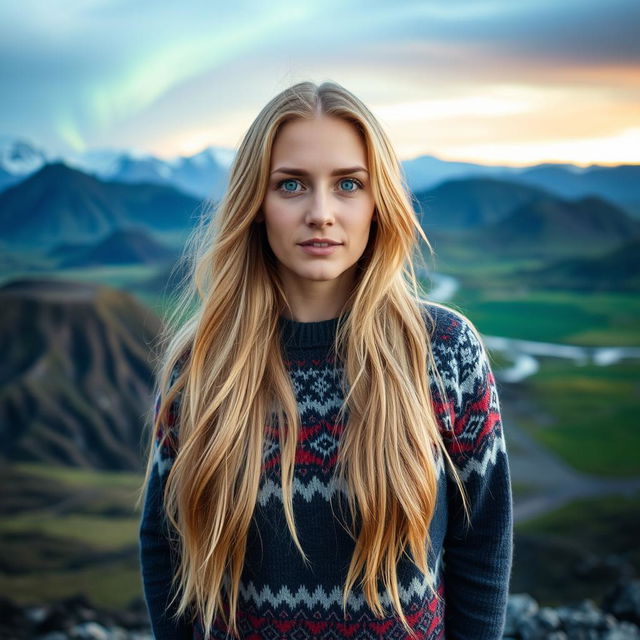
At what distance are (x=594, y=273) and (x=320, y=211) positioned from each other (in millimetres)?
10212

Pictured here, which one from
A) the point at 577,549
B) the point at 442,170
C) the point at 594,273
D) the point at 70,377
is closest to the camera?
the point at 577,549

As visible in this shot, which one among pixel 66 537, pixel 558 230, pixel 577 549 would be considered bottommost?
pixel 66 537

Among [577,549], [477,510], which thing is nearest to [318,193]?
[477,510]

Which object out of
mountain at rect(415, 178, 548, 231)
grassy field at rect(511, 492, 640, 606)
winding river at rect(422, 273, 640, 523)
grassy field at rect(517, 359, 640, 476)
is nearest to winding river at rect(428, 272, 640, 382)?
winding river at rect(422, 273, 640, 523)

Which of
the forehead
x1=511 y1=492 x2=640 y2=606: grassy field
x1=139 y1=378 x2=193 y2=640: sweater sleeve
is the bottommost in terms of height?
x1=511 y1=492 x2=640 y2=606: grassy field

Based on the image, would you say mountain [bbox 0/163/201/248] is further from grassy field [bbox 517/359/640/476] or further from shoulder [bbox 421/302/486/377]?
shoulder [bbox 421/302/486/377]

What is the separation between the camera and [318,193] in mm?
1452

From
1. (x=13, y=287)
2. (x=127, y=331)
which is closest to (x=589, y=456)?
→ (x=127, y=331)

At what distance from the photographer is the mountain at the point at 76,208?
1029 cm

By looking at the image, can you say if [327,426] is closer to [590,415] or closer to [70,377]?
[590,415]

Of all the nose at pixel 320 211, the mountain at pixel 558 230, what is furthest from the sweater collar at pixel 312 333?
the mountain at pixel 558 230

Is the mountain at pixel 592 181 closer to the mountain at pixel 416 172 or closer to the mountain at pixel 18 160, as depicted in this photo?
the mountain at pixel 416 172

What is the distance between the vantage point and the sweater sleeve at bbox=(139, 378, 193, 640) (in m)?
1.68

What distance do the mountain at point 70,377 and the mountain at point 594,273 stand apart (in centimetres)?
674
